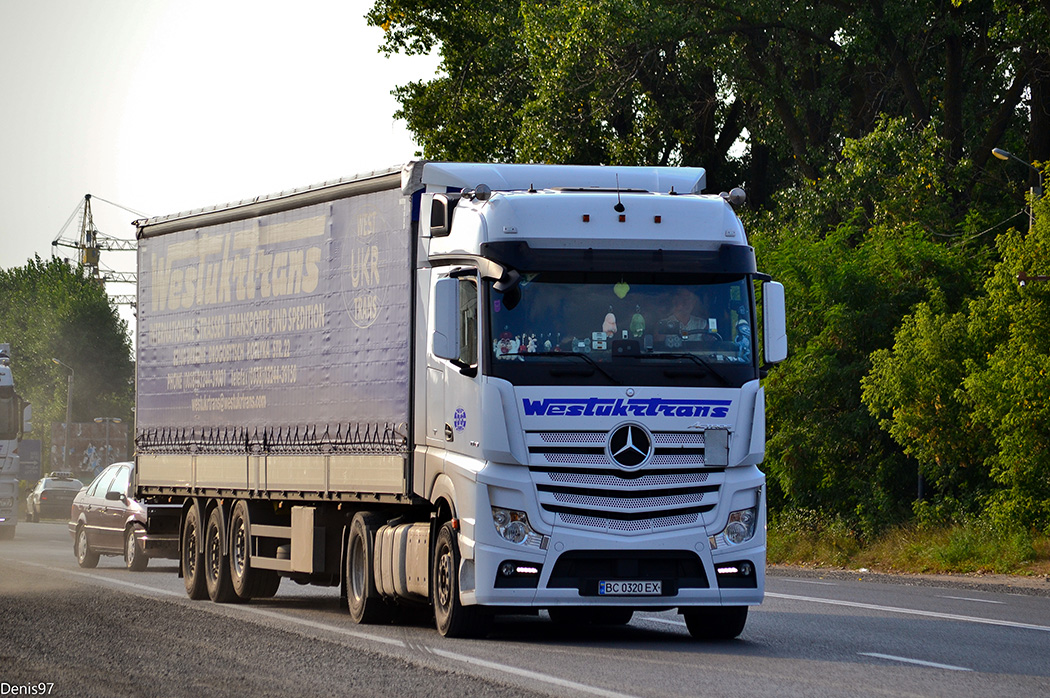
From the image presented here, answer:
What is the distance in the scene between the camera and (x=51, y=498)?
5650 cm

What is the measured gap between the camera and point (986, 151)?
35781 mm

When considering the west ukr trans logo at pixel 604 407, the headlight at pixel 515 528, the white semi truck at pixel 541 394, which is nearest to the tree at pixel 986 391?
the white semi truck at pixel 541 394

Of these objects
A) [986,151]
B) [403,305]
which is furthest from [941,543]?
[403,305]

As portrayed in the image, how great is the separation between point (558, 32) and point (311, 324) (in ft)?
68.0

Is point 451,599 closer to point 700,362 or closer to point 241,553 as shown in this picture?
point 700,362

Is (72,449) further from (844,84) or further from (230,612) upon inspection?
(230,612)

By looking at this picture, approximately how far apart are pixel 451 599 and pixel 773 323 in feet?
10.9

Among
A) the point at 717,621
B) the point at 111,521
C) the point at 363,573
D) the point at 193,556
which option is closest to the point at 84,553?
the point at 111,521

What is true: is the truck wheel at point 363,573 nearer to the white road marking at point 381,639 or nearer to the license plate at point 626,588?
the white road marking at point 381,639

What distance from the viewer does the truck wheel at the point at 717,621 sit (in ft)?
43.8

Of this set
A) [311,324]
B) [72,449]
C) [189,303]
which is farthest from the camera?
[72,449]

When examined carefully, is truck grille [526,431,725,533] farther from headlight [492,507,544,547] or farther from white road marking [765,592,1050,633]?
white road marking [765,592,1050,633]

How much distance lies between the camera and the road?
10266 mm

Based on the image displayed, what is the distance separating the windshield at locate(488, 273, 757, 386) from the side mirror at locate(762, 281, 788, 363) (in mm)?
146
